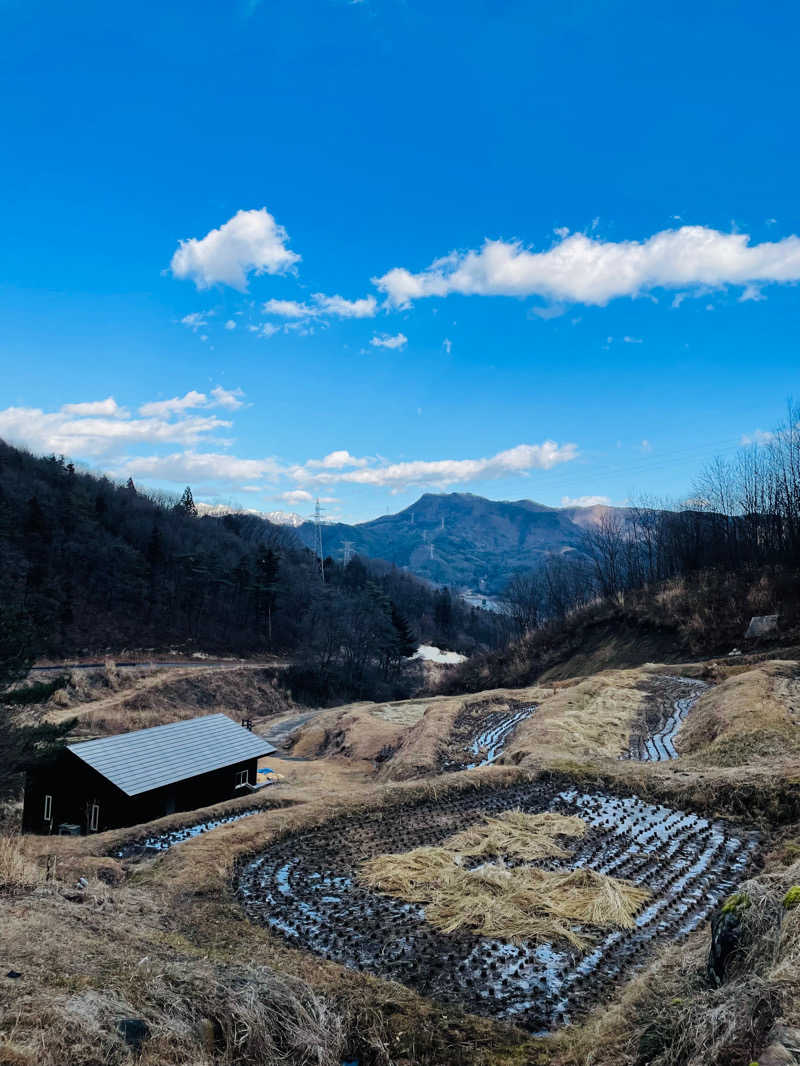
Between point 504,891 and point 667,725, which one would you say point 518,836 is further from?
point 667,725

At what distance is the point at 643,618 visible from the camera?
43188 millimetres

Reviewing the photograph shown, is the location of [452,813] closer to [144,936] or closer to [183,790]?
[144,936]

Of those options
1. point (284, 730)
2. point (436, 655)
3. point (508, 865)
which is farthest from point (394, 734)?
point (436, 655)

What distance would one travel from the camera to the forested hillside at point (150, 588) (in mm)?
63750

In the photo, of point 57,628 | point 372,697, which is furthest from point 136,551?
point 372,697

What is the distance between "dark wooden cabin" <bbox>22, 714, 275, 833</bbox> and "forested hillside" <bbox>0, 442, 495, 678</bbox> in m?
38.5

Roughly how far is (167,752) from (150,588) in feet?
191

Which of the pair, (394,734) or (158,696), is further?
(158,696)

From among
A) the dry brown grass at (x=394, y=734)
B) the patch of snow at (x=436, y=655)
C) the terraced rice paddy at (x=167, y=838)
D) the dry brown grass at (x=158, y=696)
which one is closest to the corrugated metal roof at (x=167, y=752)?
the terraced rice paddy at (x=167, y=838)

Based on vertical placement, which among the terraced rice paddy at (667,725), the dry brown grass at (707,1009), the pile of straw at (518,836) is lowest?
the terraced rice paddy at (667,725)

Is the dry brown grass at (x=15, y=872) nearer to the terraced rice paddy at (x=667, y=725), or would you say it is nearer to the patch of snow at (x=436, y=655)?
the terraced rice paddy at (x=667, y=725)

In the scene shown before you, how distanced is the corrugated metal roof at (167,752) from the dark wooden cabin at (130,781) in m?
0.03

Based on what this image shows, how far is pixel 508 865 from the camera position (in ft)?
32.9

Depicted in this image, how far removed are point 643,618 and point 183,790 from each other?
33165 millimetres
